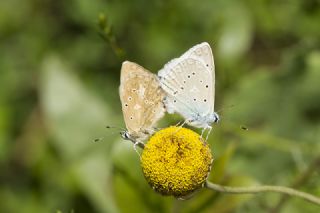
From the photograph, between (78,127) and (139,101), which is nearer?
(139,101)

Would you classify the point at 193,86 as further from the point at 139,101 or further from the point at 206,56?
the point at 139,101

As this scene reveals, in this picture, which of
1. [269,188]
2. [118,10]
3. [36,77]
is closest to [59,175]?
[36,77]

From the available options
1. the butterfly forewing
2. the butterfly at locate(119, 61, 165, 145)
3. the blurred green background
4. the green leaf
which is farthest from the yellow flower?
the green leaf

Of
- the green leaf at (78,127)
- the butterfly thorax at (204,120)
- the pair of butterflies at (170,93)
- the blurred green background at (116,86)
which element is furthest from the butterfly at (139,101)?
the green leaf at (78,127)

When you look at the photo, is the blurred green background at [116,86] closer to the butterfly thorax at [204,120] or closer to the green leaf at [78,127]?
the green leaf at [78,127]

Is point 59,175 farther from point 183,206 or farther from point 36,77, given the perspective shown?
point 183,206

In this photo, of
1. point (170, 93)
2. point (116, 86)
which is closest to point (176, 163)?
point (170, 93)
